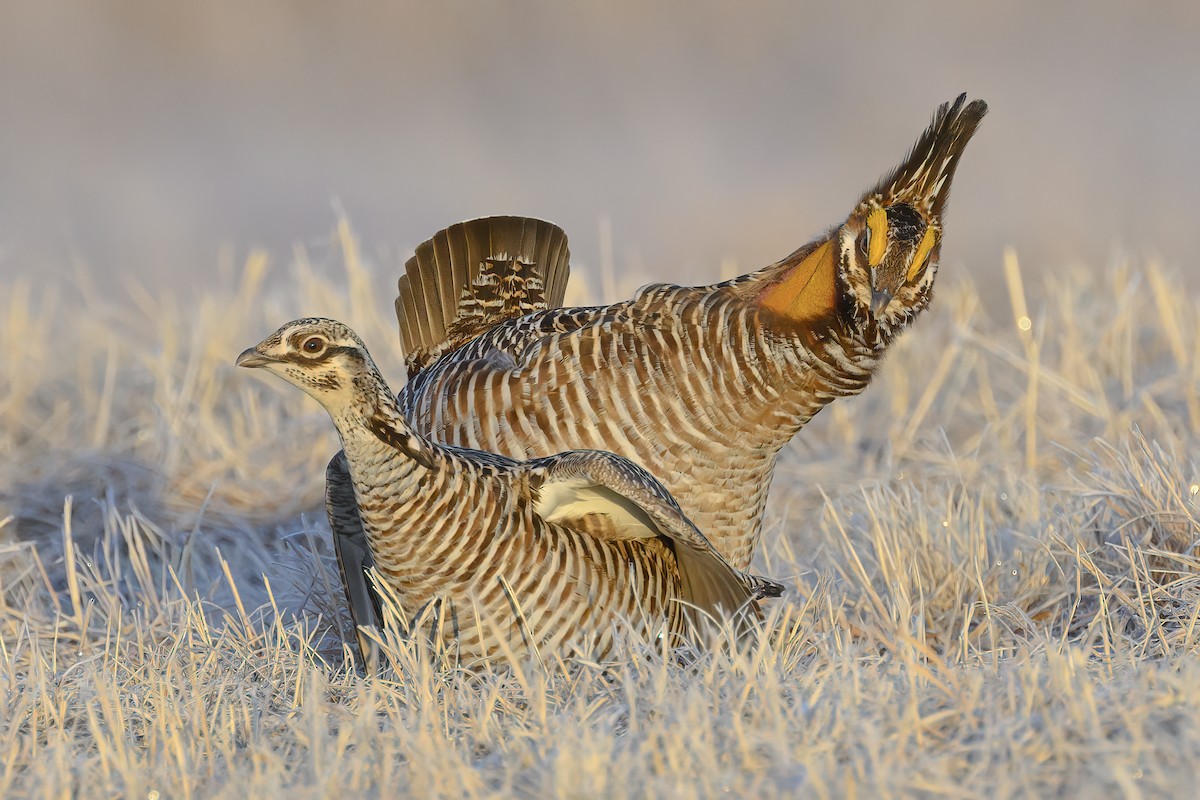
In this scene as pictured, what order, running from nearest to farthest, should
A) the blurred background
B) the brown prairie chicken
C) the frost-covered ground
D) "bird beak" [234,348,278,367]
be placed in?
the frost-covered ground → "bird beak" [234,348,278,367] → the brown prairie chicken → the blurred background

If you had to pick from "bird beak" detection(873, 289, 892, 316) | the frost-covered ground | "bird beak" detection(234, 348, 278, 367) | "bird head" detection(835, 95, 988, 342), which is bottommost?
the frost-covered ground

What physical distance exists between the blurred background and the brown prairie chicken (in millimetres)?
4092

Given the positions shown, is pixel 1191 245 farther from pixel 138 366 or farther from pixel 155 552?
pixel 155 552

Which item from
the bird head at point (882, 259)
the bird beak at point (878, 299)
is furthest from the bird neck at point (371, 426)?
the bird beak at point (878, 299)

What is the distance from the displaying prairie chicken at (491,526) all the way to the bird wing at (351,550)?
25 cm

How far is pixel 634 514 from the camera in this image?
11.1 ft

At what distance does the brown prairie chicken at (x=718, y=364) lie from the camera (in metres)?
3.79

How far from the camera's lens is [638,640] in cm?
313

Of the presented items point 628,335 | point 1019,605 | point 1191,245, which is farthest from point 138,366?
point 1191,245

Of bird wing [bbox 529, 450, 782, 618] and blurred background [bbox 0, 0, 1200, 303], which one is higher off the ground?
blurred background [bbox 0, 0, 1200, 303]

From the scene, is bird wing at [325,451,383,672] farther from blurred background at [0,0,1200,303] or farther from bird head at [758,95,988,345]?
blurred background at [0,0,1200,303]

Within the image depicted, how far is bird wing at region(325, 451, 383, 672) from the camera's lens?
3.56 metres

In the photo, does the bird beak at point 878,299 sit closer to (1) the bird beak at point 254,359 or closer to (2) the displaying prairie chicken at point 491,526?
(2) the displaying prairie chicken at point 491,526

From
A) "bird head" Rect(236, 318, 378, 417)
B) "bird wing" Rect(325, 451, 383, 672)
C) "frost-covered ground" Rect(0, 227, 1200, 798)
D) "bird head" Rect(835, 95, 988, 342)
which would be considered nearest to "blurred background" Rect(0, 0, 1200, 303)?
"frost-covered ground" Rect(0, 227, 1200, 798)
